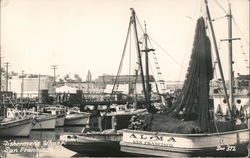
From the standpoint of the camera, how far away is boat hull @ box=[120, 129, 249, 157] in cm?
1320

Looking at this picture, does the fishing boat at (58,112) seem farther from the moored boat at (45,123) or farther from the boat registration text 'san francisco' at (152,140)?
the boat registration text 'san francisco' at (152,140)

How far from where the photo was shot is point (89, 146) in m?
16.5

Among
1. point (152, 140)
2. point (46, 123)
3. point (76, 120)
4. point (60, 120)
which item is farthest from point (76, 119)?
point (152, 140)

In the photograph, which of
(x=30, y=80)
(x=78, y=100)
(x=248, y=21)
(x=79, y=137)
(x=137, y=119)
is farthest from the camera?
(x=30, y=80)

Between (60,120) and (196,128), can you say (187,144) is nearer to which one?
(196,128)

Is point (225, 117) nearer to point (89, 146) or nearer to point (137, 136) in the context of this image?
point (137, 136)

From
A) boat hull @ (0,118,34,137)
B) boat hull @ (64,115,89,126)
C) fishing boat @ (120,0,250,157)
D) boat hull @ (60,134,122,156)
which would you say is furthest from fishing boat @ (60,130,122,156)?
boat hull @ (64,115,89,126)

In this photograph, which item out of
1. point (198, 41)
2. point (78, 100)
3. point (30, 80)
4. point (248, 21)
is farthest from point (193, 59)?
point (30, 80)

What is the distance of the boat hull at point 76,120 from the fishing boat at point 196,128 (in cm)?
2343

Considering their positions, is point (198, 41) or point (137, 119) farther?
point (137, 119)

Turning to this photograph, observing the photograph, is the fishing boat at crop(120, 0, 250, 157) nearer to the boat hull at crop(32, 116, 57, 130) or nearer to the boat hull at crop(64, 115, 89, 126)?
the boat hull at crop(32, 116, 57, 130)

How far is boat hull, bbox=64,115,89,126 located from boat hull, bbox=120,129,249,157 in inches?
914

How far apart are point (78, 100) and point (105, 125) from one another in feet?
93.2

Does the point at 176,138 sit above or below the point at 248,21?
below
